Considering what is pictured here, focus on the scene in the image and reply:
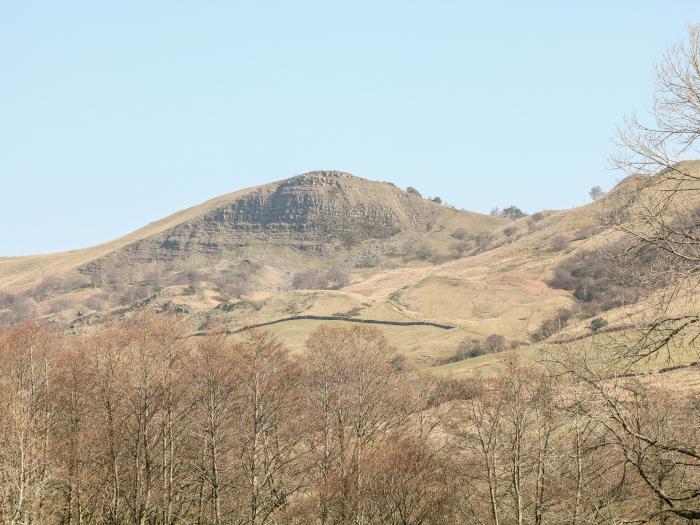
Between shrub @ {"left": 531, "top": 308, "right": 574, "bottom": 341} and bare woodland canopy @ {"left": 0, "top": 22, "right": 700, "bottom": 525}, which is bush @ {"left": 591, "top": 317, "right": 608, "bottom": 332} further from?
bare woodland canopy @ {"left": 0, "top": 22, "right": 700, "bottom": 525}

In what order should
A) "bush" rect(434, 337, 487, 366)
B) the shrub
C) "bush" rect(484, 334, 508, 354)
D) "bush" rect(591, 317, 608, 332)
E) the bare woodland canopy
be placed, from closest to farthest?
the bare woodland canopy
"bush" rect(591, 317, 608, 332)
"bush" rect(434, 337, 487, 366)
"bush" rect(484, 334, 508, 354)
the shrub

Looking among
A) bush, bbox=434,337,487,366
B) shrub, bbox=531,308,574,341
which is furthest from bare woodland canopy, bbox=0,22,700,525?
shrub, bbox=531,308,574,341

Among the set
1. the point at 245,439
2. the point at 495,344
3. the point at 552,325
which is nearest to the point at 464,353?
the point at 495,344

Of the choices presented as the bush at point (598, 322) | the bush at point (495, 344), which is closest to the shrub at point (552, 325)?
the bush at point (495, 344)

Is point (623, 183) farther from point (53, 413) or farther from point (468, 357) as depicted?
point (468, 357)

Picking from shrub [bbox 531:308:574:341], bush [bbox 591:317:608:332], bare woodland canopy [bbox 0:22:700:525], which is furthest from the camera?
shrub [bbox 531:308:574:341]

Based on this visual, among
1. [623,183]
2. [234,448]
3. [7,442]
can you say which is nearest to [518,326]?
[234,448]

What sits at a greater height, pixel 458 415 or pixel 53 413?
pixel 53 413

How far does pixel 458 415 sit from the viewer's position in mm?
66812

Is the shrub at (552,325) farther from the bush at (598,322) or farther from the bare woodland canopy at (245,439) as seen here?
the bare woodland canopy at (245,439)

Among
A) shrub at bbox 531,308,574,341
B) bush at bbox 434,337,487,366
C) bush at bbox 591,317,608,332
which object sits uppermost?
bush at bbox 591,317,608,332

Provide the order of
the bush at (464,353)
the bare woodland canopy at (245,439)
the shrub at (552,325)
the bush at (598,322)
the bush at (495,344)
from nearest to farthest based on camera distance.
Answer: the bare woodland canopy at (245,439), the bush at (598,322), the bush at (464,353), the bush at (495,344), the shrub at (552,325)

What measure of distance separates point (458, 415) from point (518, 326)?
127108mm

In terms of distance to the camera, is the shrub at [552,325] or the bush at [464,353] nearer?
the bush at [464,353]
